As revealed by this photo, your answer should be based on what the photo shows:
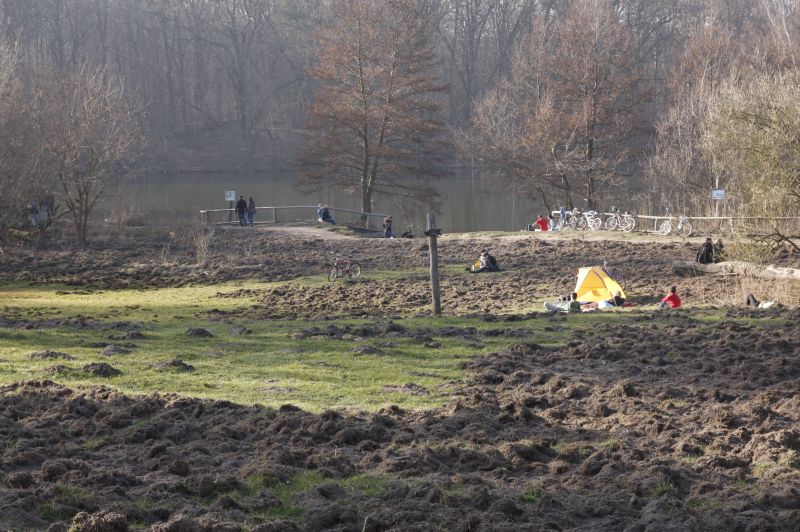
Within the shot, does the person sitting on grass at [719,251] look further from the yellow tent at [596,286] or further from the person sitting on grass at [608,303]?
the person sitting on grass at [608,303]

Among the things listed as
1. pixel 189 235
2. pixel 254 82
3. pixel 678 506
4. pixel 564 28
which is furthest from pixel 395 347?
pixel 254 82

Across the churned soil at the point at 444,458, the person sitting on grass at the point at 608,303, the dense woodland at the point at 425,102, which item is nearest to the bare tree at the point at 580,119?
the dense woodland at the point at 425,102

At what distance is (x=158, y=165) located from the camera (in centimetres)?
9056

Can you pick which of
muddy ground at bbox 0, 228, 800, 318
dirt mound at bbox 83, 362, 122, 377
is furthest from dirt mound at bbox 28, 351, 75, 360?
muddy ground at bbox 0, 228, 800, 318

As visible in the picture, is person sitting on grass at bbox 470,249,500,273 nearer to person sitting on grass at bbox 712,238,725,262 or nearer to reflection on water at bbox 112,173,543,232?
person sitting on grass at bbox 712,238,725,262

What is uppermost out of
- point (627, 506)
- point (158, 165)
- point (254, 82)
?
point (254, 82)

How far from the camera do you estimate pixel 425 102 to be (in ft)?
167

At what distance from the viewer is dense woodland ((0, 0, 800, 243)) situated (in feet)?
113

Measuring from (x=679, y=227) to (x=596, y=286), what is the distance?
564 inches

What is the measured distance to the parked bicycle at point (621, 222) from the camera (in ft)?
126

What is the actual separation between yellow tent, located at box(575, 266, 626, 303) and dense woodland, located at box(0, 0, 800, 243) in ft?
14.2

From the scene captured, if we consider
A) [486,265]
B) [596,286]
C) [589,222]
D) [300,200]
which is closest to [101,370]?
[596,286]

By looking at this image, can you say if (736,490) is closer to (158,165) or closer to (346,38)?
(346,38)

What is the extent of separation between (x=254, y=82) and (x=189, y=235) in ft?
206
